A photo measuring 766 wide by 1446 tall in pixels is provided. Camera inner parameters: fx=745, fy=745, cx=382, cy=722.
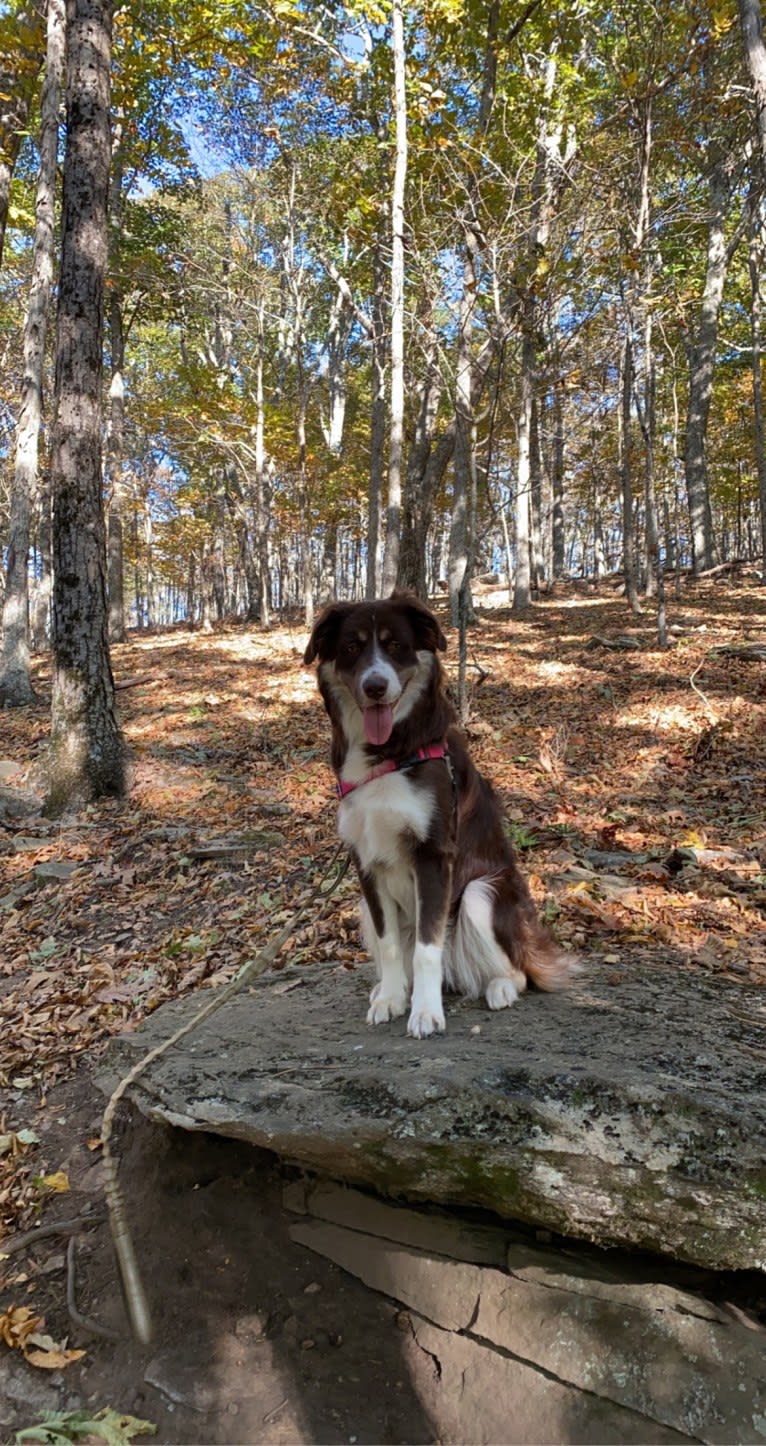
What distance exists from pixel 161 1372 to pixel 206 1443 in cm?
29

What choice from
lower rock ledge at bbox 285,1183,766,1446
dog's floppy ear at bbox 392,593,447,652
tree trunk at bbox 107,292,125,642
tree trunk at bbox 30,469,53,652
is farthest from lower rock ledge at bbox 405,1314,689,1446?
tree trunk at bbox 107,292,125,642

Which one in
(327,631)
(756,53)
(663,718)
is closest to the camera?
(327,631)

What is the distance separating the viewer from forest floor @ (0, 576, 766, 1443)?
262cm

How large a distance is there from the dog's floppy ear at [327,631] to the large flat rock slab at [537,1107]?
66.3 inches

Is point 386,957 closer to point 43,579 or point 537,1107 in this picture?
point 537,1107

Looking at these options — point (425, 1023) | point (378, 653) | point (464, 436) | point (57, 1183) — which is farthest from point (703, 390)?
point (57, 1183)

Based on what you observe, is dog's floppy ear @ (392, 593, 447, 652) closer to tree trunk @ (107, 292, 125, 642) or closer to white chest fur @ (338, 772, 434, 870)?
white chest fur @ (338, 772, 434, 870)

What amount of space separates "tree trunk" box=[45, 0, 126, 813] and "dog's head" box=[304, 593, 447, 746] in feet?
16.3

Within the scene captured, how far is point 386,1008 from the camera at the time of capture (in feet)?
11.1

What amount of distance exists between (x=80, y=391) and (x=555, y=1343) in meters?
8.14

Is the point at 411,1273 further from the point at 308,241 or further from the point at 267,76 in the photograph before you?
the point at 308,241

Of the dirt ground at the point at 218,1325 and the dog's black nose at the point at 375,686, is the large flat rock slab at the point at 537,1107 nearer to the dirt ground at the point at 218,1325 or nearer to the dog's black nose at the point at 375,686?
the dirt ground at the point at 218,1325

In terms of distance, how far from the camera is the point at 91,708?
7.72 m

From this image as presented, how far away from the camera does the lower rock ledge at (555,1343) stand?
7.27ft
